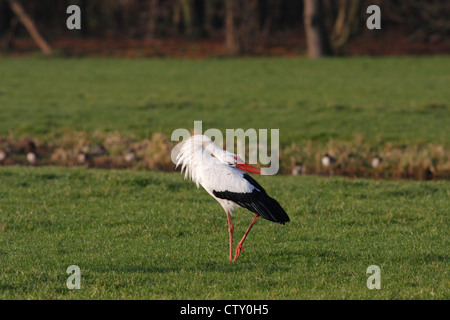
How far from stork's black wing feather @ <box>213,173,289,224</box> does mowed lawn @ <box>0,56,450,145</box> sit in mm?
11856

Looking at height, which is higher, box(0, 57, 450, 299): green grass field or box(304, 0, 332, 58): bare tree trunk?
box(304, 0, 332, 58): bare tree trunk

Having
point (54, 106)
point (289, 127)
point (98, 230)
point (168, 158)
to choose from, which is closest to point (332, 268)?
point (98, 230)

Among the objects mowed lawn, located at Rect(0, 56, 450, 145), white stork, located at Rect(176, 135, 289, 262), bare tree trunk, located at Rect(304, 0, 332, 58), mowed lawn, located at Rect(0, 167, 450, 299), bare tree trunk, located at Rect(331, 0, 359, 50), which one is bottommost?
mowed lawn, located at Rect(0, 167, 450, 299)

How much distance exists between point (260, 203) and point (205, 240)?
1756mm

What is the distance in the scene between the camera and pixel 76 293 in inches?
337

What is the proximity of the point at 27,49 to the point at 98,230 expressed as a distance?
1629 inches

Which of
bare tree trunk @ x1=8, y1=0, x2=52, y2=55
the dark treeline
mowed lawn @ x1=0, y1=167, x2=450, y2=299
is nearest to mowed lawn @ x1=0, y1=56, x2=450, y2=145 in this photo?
bare tree trunk @ x1=8, y1=0, x2=52, y2=55

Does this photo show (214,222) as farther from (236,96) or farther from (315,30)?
(315,30)

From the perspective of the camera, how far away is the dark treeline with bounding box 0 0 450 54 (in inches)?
1916

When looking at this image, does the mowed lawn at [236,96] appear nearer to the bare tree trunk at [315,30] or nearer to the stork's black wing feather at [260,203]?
the bare tree trunk at [315,30]

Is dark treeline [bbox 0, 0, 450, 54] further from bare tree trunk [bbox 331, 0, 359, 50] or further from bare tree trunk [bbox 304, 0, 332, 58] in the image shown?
bare tree trunk [bbox 304, 0, 332, 58]

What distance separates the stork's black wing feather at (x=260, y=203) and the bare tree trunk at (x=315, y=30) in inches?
1324

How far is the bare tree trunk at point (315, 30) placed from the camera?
4219 centimetres

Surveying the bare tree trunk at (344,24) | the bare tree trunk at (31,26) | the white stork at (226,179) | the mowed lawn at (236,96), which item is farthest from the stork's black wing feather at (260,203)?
the bare tree trunk at (344,24)
